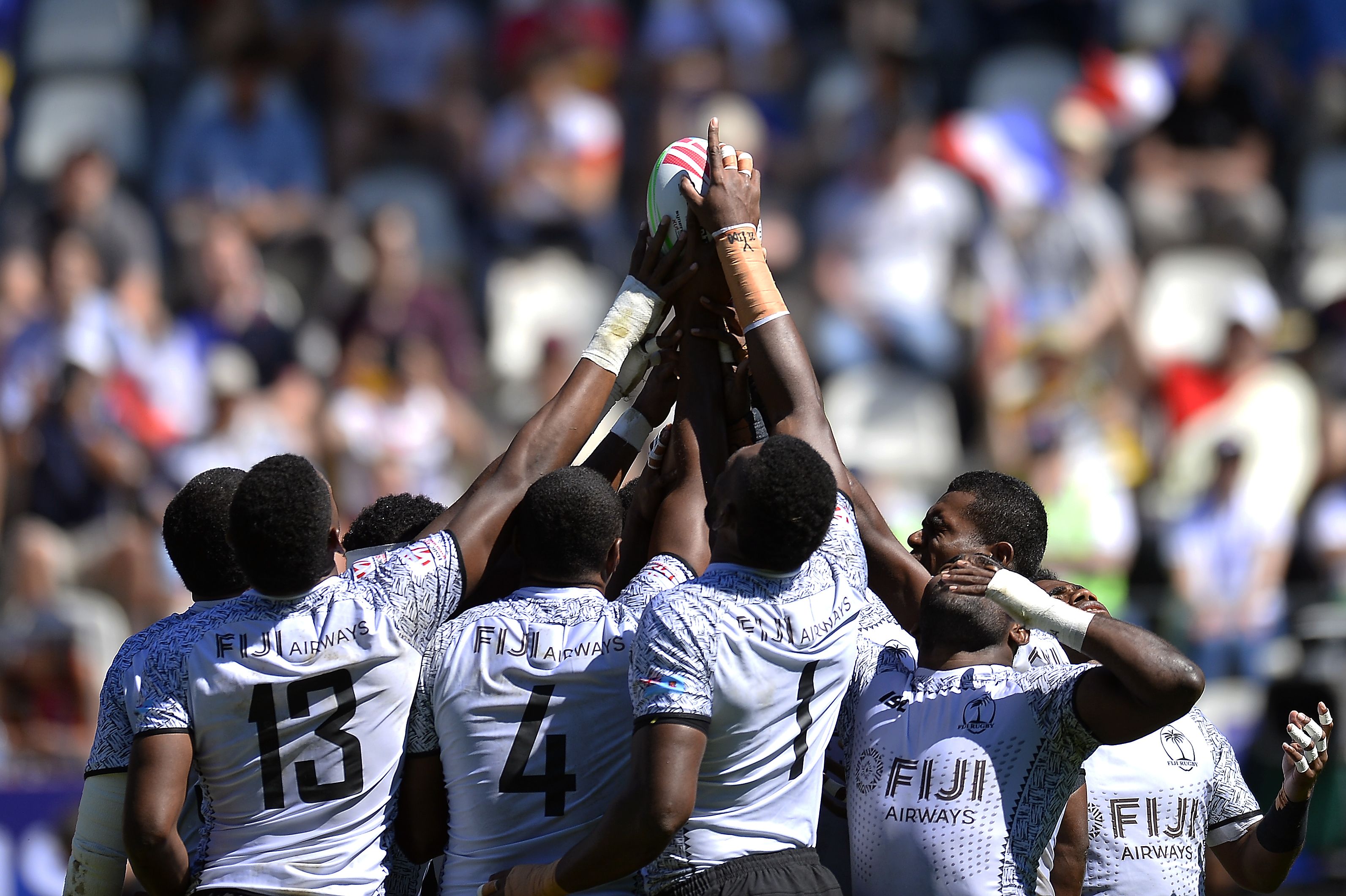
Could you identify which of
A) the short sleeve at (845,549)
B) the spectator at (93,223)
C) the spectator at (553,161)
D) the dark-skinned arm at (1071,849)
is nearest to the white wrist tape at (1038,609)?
the short sleeve at (845,549)

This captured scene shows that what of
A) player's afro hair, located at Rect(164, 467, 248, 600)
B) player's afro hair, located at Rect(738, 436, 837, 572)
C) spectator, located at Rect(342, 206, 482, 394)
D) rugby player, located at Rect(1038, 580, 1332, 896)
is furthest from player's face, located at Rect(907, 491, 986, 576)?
spectator, located at Rect(342, 206, 482, 394)

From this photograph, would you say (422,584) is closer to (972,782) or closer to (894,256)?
(972,782)

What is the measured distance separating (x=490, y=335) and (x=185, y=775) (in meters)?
9.64

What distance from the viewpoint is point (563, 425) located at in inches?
198

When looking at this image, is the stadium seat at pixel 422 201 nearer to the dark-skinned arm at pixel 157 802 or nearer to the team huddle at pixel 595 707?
the team huddle at pixel 595 707

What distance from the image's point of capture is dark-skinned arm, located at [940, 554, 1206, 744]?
403 centimetres

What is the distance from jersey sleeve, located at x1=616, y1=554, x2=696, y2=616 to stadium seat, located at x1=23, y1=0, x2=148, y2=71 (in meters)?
12.4

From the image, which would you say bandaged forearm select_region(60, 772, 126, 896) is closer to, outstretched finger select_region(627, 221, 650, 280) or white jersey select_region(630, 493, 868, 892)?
white jersey select_region(630, 493, 868, 892)

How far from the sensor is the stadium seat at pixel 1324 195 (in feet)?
47.7

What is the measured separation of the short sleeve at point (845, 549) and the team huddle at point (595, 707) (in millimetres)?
12

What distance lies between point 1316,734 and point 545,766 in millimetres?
2380

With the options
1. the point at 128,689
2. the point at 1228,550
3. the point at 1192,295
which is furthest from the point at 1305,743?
the point at 1192,295

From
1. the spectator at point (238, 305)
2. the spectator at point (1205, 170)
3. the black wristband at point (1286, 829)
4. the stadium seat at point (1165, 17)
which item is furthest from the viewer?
the stadium seat at point (1165, 17)

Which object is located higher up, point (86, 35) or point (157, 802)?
point (86, 35)
